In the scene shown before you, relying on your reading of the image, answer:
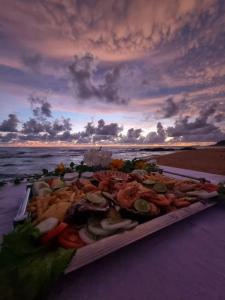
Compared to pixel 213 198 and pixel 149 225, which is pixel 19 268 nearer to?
pixel 149 225

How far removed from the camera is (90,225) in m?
1.23

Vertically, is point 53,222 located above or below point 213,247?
above

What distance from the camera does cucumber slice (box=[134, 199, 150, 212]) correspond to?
1.42 metres

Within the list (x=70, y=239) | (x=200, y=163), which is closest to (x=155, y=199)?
(x=70, y=239)

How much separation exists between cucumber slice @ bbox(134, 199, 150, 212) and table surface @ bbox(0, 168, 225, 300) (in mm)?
197

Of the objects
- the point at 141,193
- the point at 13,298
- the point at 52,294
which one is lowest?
the point at 52,294

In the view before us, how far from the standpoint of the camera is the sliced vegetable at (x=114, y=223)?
1.17m

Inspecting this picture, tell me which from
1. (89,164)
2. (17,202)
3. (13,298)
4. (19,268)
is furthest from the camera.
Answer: (89,164)

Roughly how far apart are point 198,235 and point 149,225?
1.38 ft

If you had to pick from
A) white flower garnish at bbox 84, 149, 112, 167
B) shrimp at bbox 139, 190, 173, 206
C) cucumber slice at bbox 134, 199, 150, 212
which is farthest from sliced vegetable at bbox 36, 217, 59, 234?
white flower garnish at bbox 84, 149, 112, 167

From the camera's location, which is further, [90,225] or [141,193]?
[141,193]

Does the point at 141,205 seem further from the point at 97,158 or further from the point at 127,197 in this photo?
the point at 97,158

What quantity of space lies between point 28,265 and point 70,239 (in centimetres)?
31

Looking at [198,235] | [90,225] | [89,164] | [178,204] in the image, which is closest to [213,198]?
[178,204]
